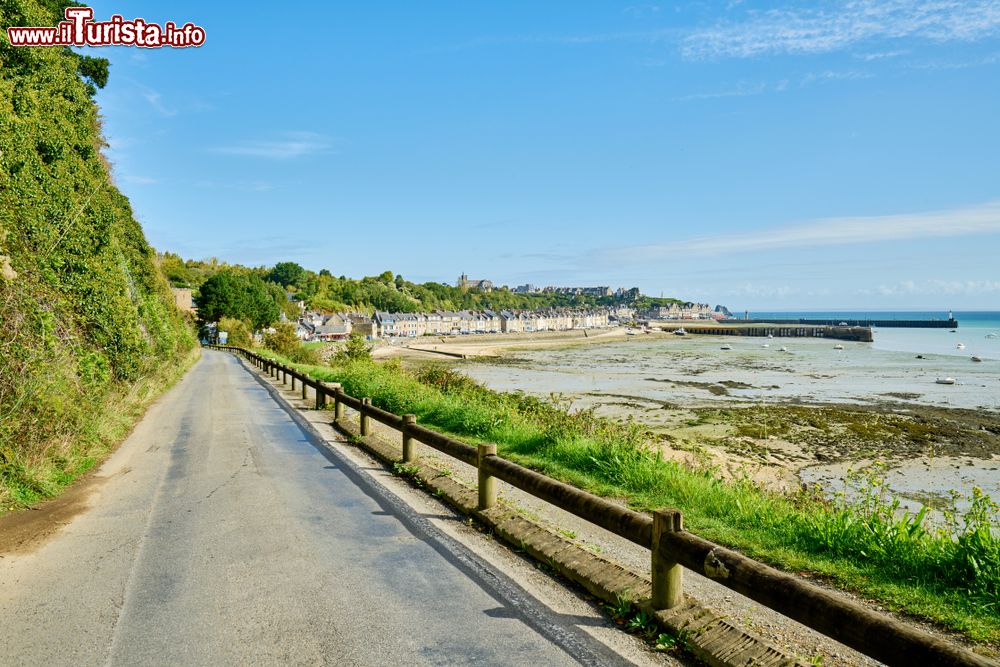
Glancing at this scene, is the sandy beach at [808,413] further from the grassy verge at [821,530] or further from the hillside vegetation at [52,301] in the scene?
the hillside vegetation at [52,301]

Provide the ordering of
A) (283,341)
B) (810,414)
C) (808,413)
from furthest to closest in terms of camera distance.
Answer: (283,341) < (808,413) < (810,414)

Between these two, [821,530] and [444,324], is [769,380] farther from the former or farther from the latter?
[444,324]

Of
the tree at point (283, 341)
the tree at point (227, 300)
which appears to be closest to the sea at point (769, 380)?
the tree at point (283, 341)

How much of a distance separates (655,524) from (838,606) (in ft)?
4.88

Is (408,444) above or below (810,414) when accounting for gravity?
above

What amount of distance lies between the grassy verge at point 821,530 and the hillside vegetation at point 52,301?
25.1 feet

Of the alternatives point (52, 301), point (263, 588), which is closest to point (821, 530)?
point (263, 588)

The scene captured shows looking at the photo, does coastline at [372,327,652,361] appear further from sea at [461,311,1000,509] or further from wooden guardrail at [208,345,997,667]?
wooden guardrail at [208,345,997,667]

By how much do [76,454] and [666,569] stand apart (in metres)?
10.2

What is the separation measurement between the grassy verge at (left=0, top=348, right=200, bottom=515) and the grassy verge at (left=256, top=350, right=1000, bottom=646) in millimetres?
7389

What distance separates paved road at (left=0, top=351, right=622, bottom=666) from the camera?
14.5 ft

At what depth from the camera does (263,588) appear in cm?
550

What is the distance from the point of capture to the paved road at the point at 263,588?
14.5 ft

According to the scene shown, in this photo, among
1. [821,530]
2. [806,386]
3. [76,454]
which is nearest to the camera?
[821,530]
